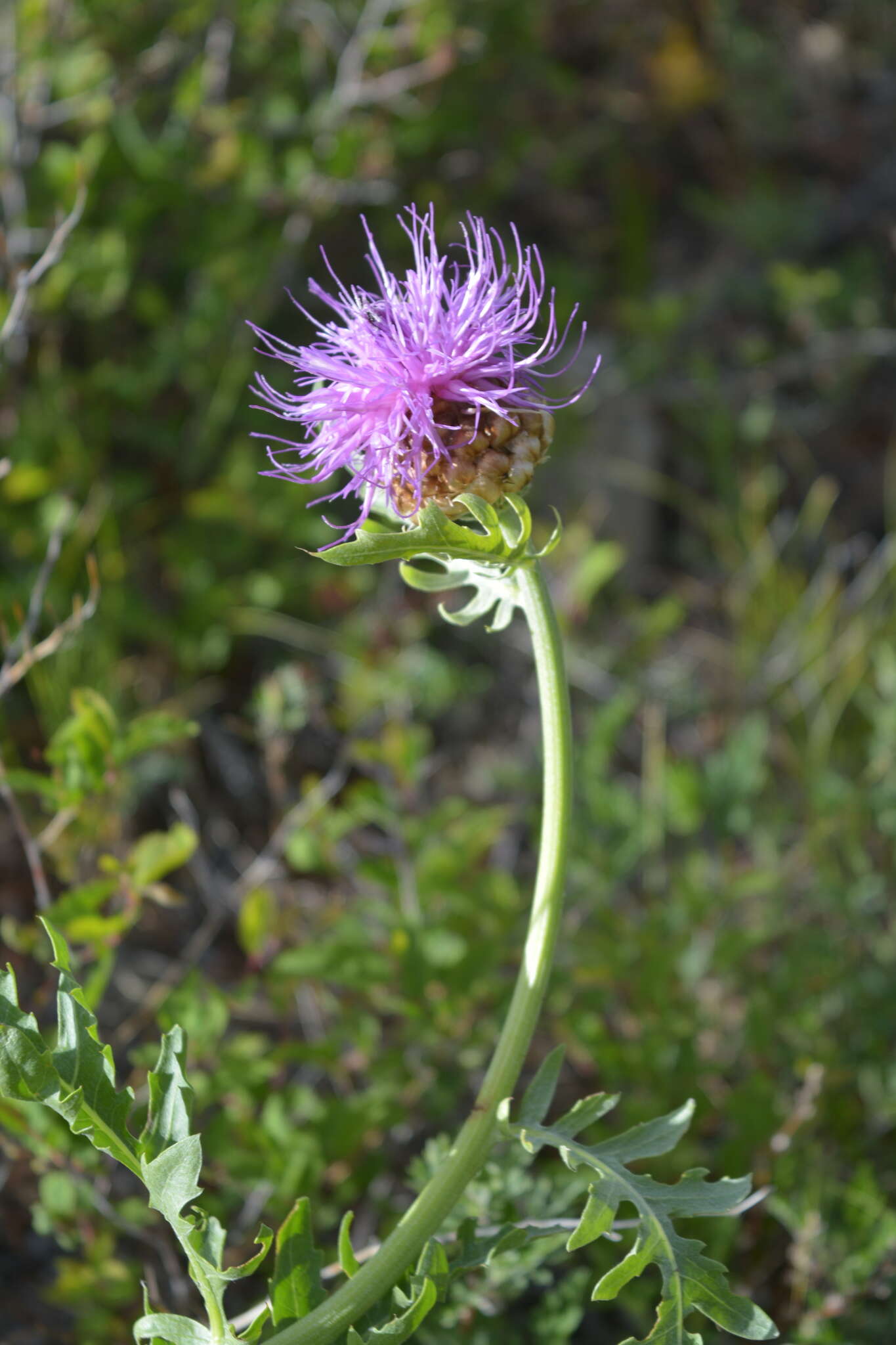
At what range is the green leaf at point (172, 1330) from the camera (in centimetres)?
110

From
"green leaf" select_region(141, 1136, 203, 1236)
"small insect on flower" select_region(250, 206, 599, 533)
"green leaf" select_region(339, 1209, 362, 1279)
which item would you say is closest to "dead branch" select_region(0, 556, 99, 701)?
"small insect on flower" select_region(250, 206, 599, 533)

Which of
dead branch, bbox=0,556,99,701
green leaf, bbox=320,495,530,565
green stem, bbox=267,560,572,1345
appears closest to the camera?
green leaf, bbox=320,495,530,565

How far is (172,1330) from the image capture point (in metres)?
1.11

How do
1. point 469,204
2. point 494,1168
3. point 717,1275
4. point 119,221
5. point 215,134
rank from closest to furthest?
1. point 717,1275
2. point 494,1168
3. point 119,221
4. point 215,134
5. point 469,204

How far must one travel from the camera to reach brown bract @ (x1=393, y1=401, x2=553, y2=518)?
1195mm

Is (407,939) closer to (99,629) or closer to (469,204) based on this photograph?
(99,629)

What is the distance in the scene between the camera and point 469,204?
11.6 ft

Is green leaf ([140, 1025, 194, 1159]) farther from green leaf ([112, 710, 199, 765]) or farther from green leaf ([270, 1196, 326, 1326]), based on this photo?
green leaf ([112, 710, 199, 765])

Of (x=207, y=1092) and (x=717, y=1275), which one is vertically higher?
(x=717, y=1275)

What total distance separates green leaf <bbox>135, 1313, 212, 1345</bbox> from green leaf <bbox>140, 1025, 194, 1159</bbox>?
16 cm

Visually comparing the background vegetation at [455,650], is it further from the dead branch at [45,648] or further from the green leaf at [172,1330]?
the green leaf at [172,1330]

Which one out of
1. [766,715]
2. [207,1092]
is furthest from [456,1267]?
[766,715]

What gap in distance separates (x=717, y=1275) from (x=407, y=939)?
30.5 inches

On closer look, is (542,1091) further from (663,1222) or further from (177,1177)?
(177,1177)
